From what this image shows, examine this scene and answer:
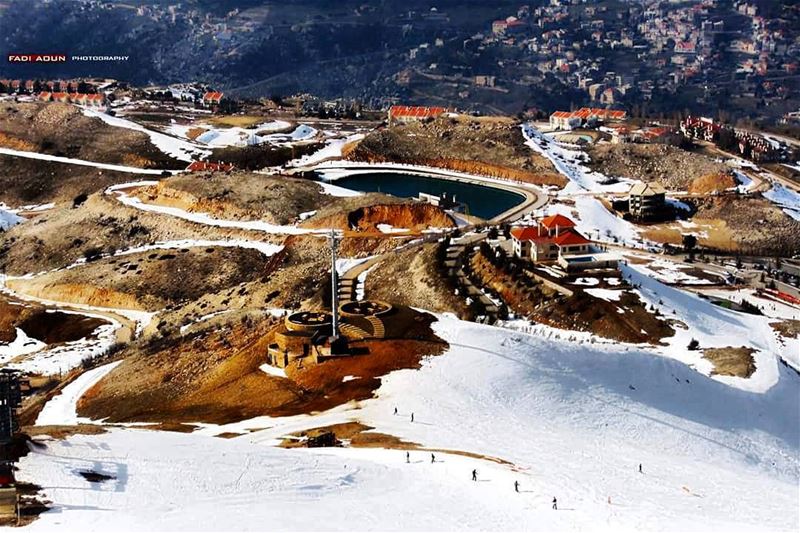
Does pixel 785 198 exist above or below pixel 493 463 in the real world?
below

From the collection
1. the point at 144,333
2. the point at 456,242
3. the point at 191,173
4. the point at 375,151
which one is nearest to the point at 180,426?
the point at 144,333

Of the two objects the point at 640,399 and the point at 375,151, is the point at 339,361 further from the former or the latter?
the point at 375,151

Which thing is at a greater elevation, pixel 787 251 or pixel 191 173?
pixel 191 173

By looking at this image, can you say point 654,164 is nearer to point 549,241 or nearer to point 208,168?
point 208,168

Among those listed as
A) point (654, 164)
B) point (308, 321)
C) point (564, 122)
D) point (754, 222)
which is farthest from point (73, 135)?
point (308, 321)

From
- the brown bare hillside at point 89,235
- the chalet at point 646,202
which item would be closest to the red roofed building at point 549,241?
the brown bare hillside at point 89,235

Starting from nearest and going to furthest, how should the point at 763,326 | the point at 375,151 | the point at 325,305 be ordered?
the point at 325,305 < the point at 763,326 < the point at 375,151
